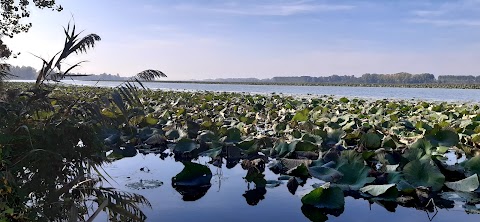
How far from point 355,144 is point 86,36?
6323 millimetres

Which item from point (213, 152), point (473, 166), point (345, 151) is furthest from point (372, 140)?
point (213, 152)

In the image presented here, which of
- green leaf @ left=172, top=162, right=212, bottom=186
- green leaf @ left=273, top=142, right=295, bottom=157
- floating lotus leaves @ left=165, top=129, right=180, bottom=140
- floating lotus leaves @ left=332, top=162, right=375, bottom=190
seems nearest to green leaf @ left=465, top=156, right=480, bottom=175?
floating lotus leaves @ left=332, top=162, right=375, bottom=190

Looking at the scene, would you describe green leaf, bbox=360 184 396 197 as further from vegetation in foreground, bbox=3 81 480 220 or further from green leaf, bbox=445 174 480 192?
green leaf, bbox=445 174 480 192

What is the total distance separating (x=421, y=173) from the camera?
589 cm

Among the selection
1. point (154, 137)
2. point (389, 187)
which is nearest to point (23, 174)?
point (389, 187)

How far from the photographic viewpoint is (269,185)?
6488 mm

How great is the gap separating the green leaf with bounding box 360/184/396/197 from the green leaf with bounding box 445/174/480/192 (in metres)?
0.93

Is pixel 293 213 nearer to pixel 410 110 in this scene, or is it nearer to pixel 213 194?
pixel 213 194

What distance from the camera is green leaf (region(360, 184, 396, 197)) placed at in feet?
18.0

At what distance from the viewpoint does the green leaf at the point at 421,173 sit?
227 inches

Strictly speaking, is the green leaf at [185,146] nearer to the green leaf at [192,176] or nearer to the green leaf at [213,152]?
the green leaf at [213,152]

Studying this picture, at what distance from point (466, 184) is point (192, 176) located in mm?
3742

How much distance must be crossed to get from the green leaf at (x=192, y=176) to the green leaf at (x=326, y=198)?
175 centimetres

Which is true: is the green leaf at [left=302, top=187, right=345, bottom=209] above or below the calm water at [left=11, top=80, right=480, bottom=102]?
above
